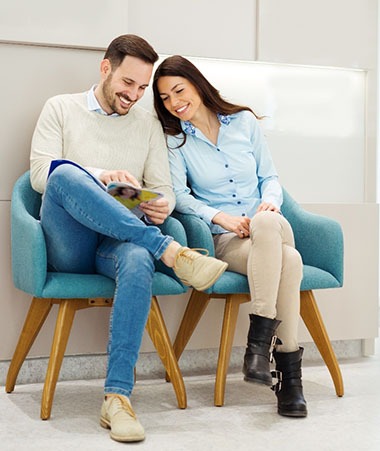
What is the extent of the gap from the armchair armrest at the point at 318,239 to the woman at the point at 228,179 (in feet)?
0.57

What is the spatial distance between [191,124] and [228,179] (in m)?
0.28

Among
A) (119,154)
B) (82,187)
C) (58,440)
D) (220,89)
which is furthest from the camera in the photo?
(220,89)

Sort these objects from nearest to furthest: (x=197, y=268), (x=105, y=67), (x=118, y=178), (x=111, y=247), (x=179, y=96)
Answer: (x=197, y=268) < (x=111, y=247) < (x=118, y=178) < (x=105, y=67) < (x=179, y=96)

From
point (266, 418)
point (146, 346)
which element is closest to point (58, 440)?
point (266, 418)

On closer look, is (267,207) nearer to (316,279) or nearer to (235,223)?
(235,223)

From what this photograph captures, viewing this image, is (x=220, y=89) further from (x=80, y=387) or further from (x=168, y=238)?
(x=80, y=387)

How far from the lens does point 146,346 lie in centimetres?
340

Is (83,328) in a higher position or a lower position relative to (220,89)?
lower

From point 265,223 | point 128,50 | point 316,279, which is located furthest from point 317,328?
point 128,50

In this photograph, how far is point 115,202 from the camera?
2.60 m

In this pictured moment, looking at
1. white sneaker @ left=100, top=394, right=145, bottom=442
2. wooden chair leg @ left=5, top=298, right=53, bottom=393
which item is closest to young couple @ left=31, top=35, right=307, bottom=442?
white sneaker @ left=100, top=394, right=145, bottom=442

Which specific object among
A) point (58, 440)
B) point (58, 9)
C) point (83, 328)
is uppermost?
point (58, 9)

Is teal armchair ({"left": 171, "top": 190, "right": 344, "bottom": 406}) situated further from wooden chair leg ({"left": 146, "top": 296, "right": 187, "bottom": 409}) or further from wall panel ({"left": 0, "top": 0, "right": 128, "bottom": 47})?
wall panel ({"left": 0, "top": 0, "right": 128, "bottom": 47})

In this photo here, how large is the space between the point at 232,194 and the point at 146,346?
0.78 metres
